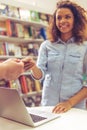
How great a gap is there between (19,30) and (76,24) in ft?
6.49

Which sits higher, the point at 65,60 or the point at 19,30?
the point at 19,30

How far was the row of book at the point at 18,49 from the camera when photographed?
3.50m

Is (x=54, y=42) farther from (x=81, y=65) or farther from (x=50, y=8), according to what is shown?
(x=50, y=8)

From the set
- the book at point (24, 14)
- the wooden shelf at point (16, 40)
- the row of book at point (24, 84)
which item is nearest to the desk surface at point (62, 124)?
the row of book at point (24, 84)

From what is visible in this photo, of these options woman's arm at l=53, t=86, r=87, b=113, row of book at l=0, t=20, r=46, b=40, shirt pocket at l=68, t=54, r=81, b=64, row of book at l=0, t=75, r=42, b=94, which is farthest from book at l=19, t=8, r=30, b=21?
woman's arm at l=53, t=86, r=87, b=113

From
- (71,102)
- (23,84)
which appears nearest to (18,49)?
(23,84)

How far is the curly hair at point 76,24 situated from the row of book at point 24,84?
5.71 feet

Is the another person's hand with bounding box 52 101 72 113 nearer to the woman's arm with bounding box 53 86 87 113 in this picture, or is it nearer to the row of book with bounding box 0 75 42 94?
the woman's arm with bounding box 53 86 87 113

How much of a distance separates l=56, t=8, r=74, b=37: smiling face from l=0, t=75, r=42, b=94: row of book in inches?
74.5

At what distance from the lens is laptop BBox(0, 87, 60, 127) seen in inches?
39.8

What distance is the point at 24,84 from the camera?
12.1ft

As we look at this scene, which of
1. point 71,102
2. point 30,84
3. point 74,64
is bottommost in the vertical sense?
point 30,84

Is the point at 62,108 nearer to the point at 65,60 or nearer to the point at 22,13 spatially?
the point at 65,60

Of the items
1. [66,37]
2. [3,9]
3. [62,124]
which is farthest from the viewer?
[3,9]
